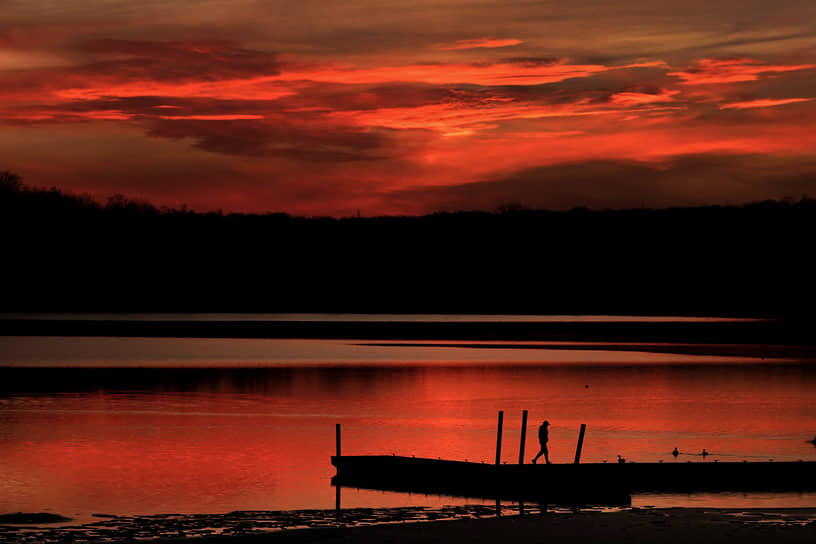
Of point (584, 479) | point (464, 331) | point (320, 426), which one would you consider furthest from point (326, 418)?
point (464, 331)

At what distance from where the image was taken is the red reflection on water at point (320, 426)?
38.5 meters

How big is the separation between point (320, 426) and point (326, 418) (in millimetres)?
3782

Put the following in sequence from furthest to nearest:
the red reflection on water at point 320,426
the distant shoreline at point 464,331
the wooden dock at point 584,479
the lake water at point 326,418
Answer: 1. the distant shoreline at point 464,331
2. the red reflection on water at point 320,426
3. the lake water at point 326,418
4. the wooden dock at point 584,479

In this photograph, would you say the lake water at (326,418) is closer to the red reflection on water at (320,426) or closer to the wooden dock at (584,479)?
the red reflection on water at (320,426)

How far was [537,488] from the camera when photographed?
33.4 m

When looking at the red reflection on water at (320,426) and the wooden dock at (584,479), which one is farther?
the red reflection on water at (320,426)

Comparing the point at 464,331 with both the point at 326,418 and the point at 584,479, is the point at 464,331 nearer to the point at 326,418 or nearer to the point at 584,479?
the point at 326,418

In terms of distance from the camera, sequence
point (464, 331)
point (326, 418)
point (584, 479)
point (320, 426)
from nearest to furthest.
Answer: point (584, 479) → point (320, 426) → point (326, 418) → point (464, 331)

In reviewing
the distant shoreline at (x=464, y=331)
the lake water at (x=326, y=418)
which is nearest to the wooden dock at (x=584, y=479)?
the lake water at (x=326, y=418)

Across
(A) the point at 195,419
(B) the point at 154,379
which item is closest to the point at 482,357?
(B) the point at 154,379

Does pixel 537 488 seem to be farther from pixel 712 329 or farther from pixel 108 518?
pixel 712 329

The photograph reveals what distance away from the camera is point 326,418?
6075 centimetres

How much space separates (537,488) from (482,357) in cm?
7644

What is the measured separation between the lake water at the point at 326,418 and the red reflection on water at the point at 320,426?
4.8 inches
